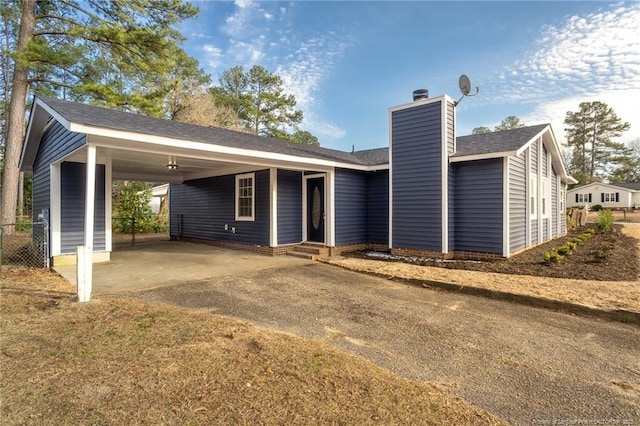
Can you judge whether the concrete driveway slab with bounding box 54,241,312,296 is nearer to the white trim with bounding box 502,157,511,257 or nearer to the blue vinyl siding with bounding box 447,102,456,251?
the blue vinyl siding with bounding box 447,102,456,251

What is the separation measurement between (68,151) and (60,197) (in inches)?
63.2

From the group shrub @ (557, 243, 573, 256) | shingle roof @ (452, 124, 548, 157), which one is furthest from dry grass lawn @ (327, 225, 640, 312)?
shingle roof @ (452, 124, 548, 157)

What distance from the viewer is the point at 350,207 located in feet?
32.7

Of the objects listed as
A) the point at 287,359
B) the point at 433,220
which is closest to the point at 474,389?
the point at 287,359

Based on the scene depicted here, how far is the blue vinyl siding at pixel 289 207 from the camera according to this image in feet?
31.3

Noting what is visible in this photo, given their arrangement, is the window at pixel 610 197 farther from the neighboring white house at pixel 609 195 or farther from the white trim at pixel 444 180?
the white trim at pixel 444 180

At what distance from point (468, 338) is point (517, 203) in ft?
21.1

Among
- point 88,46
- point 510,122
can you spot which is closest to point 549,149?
point 88,46

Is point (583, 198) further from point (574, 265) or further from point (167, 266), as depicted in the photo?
point (167, 266)

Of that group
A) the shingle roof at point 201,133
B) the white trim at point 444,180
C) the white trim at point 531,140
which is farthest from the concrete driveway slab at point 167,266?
the white trim at point 531,140

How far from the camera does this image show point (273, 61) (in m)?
25.4

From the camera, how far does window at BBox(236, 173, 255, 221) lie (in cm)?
1008

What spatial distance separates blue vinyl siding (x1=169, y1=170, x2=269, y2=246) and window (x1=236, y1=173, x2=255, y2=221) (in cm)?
19

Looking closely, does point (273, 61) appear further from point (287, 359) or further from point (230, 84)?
point (287, 359)
